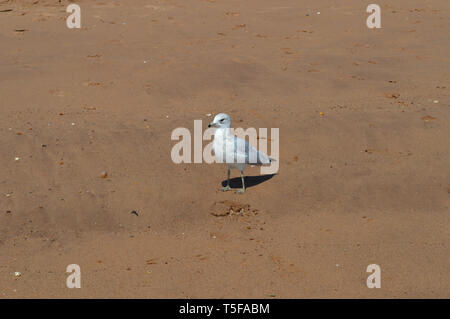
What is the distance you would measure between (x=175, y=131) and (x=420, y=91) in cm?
458

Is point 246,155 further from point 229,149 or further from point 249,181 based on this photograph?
point 249,181

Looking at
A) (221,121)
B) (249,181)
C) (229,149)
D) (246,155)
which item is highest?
(221,121)

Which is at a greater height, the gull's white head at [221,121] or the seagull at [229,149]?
the gull's white head at [221,121]

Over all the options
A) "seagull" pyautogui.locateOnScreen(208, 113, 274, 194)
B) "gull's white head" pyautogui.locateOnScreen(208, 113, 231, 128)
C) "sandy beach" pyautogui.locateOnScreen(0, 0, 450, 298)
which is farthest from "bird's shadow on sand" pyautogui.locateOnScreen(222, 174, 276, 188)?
"gull's white head" pyautogui.locateOnScreen(208, 113, 231, 128)

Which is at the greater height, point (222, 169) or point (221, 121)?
point (221, 121)

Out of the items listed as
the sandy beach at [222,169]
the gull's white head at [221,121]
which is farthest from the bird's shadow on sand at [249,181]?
the gull's white head at [221,121]

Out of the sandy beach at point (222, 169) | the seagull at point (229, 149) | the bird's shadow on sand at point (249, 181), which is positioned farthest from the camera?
the bird's shadow on sand at point (249, 181)

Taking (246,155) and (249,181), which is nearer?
(246,155)

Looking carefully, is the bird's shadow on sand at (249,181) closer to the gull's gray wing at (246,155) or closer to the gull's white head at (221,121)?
the gull's gray wing at (246,155)

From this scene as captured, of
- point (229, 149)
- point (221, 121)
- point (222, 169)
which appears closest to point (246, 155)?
point (229, 149)

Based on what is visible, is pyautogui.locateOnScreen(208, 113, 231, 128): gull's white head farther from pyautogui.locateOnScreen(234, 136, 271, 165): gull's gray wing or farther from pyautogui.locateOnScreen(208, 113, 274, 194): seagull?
pyautogui.locateOnScreen(234, 136, 271, 165): gull's gray wing

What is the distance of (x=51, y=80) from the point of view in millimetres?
10195

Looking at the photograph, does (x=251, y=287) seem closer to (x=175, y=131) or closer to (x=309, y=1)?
(x=175, y=131)

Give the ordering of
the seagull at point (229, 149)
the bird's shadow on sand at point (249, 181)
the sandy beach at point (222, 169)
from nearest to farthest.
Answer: the sandy beach at point (222, 169) < the seagull at point (229, 149) < the bird's shadow on sand at point (249, 181)
